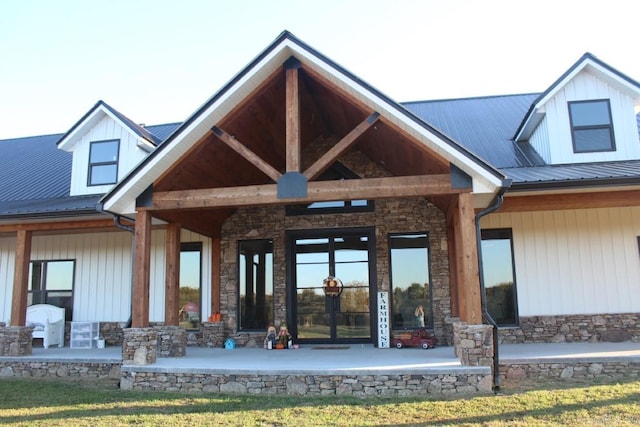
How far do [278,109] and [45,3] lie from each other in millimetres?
5070

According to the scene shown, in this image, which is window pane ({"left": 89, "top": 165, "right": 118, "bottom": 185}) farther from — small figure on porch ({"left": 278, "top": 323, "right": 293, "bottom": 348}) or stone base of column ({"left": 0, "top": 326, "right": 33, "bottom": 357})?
small figure on porch ({"left": 278, "top": 323, "right": 293, "bottom": 348})

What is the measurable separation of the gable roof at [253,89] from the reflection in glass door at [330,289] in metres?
3.92

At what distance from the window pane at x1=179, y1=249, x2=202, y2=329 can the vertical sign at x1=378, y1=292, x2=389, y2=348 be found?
419cm

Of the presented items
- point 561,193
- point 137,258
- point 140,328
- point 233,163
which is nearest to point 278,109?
point 233,163

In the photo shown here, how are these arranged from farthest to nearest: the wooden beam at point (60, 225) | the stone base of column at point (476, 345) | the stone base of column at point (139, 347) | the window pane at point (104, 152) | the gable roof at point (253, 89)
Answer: the window pane at point (104, 152) < the wooden beam at point (60, 225) < the stone base of column at point (139, 347) < the gable roof at point (253, 89) < the stone base of column at point (476, 345)

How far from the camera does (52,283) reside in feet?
42.9

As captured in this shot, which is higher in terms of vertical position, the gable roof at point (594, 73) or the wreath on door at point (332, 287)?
the gable roof at point (594, 73)

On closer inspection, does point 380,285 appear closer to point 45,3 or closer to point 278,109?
point 278,109

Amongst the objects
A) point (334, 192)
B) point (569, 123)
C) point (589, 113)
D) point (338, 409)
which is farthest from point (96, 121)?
point (589, 113)

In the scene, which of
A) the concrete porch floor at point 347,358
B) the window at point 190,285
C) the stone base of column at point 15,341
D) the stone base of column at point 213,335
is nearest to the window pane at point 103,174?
the window at point 190,285

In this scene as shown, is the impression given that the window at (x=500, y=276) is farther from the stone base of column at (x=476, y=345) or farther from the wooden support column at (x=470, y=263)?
the stone base of column at (x=476, y=345)

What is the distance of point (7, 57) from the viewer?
11.0m

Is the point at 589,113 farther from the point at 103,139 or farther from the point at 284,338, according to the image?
the point at 103,139

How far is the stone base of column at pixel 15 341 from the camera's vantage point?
10.2 metres
